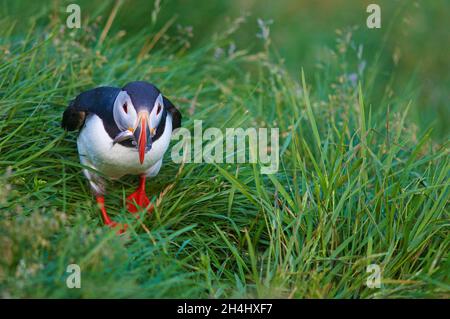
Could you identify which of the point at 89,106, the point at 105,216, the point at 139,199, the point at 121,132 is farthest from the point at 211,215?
the point at 89,106

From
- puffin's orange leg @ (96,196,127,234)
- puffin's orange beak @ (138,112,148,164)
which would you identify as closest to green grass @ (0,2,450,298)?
puffin's orange leg @ (96,196,127,234)

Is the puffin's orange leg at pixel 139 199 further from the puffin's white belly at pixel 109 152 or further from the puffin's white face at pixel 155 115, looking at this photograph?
the puffin's white face at pixel 155 115

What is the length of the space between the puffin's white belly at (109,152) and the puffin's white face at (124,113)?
120mm

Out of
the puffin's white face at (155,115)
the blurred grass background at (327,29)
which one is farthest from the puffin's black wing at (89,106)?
the blurred grass background at (327,29)

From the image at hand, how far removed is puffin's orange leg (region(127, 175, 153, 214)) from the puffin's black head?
0.51m

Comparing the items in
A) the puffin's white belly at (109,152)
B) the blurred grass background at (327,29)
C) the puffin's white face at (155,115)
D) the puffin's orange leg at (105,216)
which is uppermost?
the blurred grass background at (327,29)

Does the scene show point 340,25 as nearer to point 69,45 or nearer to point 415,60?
point 415,60

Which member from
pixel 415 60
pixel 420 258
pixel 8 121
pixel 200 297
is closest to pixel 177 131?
pixel 8 121

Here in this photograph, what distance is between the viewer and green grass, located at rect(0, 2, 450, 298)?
11.0 feet

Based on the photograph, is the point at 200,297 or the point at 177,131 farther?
the point at 177,131

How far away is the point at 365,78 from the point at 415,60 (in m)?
1.77

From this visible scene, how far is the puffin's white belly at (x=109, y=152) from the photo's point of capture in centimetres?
403

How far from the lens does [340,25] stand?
330 inches

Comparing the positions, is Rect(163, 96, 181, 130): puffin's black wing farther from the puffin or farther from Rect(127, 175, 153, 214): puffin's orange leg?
Rect(127, 175, 153, 214): puffin's orange leg
